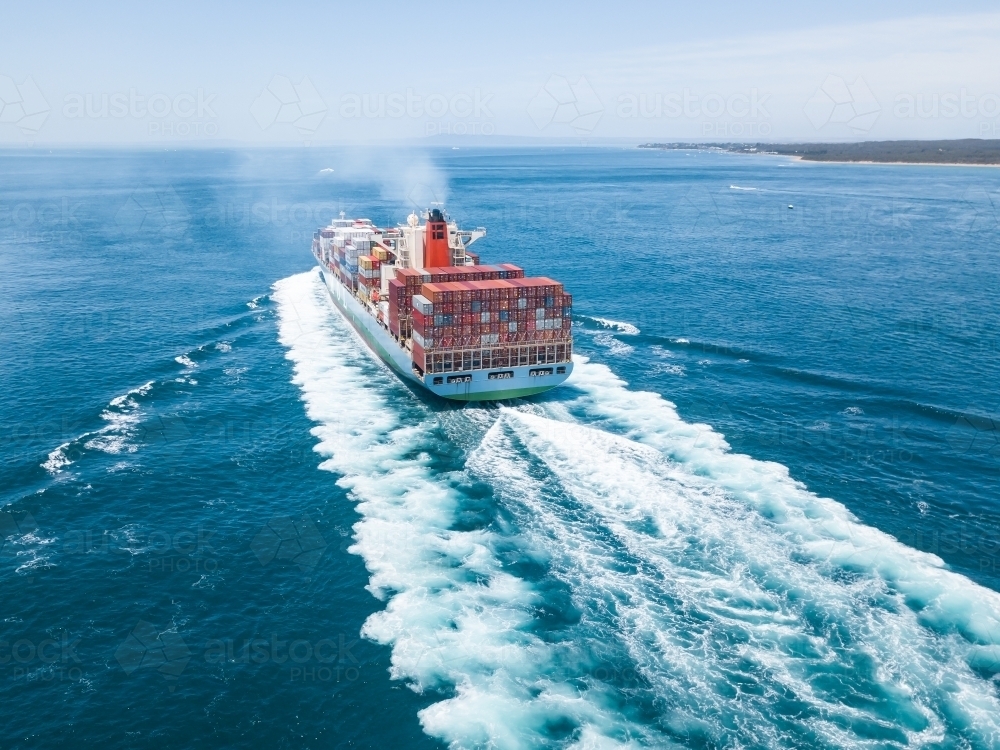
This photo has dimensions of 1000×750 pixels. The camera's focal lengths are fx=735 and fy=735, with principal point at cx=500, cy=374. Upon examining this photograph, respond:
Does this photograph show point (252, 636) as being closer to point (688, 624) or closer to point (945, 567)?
point (688, 624)

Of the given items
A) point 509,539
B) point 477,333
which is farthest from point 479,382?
point 509,539

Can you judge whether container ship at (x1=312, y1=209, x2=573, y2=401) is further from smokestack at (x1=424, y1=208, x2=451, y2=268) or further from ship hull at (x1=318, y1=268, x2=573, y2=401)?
smokestack at (x1=424, y1=208, x2=451, y2=268)

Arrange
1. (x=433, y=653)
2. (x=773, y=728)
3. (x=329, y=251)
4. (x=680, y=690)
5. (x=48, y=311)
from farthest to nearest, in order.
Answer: (x=329, y=251)
(x=48, y=311)
(x=433, y=653)
(x=680, y=690)
(x=773, y=728)

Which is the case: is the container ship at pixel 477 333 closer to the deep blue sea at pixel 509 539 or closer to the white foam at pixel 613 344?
the deep blue sea at pixel 509 539

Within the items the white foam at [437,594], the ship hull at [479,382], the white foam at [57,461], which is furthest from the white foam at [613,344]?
the white foam at [57,461]

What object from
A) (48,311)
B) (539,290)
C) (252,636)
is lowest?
(252,636)

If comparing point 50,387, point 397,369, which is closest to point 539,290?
point 397,369

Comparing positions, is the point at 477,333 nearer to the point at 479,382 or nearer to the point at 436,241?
the point at 479,382
